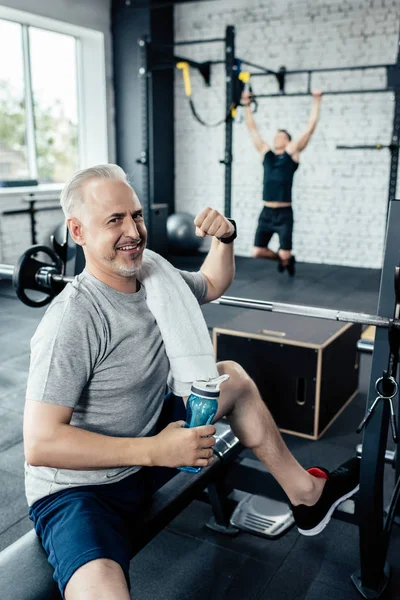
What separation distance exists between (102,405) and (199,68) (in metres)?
5.70

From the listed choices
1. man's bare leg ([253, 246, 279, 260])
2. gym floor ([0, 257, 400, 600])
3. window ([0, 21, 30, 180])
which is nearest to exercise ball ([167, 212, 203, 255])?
man's bare leg ([253, 246, 279, 260])

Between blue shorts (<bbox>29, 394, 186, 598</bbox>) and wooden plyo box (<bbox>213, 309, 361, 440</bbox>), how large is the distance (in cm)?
113

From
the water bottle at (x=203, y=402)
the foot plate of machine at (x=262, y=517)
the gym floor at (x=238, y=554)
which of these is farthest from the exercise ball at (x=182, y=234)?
the water bottle at (x=203, y=402)

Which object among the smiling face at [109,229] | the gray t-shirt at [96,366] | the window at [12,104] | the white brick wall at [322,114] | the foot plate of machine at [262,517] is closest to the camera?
the gray t-shirt at [96,366]

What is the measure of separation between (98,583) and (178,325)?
512 mm

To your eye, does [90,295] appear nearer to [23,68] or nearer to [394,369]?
[394,369]

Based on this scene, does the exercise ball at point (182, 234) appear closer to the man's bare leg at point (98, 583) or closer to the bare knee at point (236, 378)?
the bare knee at point (236, 378)

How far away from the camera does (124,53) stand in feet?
20.7

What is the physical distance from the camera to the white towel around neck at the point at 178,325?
1199mm

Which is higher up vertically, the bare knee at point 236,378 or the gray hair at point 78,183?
the gray hair at point 78,183

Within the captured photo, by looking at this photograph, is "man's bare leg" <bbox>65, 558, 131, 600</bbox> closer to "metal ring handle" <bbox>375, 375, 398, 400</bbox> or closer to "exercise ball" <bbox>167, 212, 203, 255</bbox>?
"metal ring handle" <bbox>375, 375, 398, 400</bbox>

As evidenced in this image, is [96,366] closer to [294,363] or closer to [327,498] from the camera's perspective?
[327,498]

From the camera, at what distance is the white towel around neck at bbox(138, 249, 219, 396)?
120 centimetres

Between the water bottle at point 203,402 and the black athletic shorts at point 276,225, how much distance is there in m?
4.13
